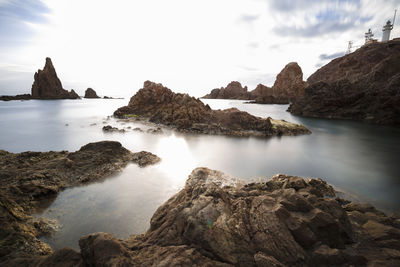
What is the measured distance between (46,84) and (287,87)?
18836 centimetres

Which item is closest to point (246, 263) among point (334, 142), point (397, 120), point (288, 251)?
point (288, 251)

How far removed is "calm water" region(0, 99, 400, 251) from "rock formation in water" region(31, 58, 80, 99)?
140 meters

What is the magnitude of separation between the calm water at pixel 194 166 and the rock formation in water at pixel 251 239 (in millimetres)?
3286

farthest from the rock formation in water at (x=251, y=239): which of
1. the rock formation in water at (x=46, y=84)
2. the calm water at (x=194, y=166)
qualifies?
the rock formation in water at (x=46, y=84)

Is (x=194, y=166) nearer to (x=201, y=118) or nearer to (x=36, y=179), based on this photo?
(x=36, y=179)

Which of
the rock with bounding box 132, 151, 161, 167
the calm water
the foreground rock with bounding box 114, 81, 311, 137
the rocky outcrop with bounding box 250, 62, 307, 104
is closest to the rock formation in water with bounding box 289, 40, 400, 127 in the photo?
the calm water

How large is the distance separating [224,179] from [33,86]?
604 feet

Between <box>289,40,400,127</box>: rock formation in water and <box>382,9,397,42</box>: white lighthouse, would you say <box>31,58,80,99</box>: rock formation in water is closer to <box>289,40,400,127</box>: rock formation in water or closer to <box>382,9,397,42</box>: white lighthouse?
<box>289,40,400,127</box>: rock formation in water

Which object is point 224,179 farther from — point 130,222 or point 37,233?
point 37,233

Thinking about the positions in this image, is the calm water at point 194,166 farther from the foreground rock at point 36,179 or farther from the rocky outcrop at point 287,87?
the rocky outcrop at point 287,87

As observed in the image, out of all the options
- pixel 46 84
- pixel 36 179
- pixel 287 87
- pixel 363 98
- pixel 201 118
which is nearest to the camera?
pixel 36 179

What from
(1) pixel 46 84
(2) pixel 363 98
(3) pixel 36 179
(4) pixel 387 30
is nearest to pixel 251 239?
(3) pixel 36 179

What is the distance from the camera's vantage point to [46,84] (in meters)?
140

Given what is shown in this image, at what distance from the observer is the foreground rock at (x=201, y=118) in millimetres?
32188
